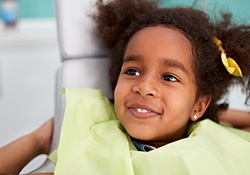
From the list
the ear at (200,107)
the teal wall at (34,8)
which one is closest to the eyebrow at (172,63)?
the ear at (200,107)

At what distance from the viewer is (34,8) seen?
7.06ft

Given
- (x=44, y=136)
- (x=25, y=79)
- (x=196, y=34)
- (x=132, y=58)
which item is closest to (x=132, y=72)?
(x=132, y=58)

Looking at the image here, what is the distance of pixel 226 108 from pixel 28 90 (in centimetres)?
122

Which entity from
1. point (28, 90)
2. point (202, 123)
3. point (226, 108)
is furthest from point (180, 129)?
point (28, 90)

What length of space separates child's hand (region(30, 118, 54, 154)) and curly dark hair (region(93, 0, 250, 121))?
209 mm

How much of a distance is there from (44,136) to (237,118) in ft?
1.69

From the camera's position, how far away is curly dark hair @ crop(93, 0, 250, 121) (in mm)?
875

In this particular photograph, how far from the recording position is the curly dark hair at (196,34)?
0.88 metres

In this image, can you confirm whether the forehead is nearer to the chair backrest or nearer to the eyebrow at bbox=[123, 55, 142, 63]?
the eyebrow at bbox=[123, 55, 142, 63]

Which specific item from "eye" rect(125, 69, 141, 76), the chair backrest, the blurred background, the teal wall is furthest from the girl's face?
the teal wall

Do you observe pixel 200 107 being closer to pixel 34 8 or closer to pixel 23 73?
pixel 23 73

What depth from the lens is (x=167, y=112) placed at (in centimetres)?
80

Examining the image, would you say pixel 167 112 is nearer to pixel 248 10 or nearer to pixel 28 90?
pixel 248 10

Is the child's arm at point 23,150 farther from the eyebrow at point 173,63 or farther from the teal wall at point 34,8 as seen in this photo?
the teal wall at point 34,8
